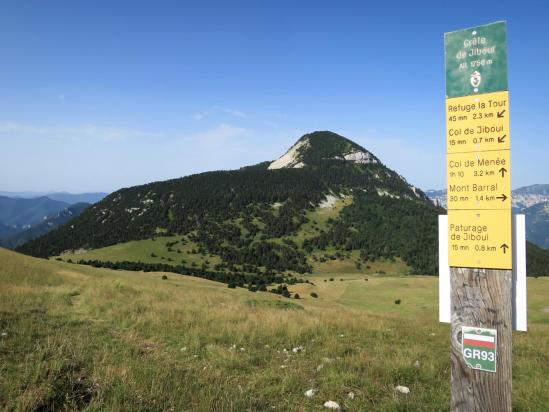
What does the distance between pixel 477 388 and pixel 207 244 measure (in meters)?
197

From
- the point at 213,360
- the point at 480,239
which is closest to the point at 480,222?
the point at 480,239

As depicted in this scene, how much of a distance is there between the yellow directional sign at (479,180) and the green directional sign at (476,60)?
639 millimetres

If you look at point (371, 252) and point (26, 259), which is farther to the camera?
point (371, 252)

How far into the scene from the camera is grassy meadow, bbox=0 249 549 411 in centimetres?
592

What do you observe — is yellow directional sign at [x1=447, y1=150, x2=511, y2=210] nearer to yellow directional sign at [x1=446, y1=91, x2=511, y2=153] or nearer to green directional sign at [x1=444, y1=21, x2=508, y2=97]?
yellow directional sign at [x1=446, y1=91, x2=511, y2=153]

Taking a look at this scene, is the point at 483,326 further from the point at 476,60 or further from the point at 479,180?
the point at 476,60

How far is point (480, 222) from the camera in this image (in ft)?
12.2

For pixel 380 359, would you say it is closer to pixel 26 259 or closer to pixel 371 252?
pixel 26 259

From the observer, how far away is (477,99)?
3770mm

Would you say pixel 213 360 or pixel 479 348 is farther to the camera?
pixel 213 360

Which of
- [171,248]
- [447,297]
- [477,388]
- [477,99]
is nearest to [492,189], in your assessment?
[477,99]

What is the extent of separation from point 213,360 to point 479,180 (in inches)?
265

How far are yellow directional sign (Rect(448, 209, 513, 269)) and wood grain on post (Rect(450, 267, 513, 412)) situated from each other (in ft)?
0.29

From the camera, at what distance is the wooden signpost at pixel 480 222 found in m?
3.62
